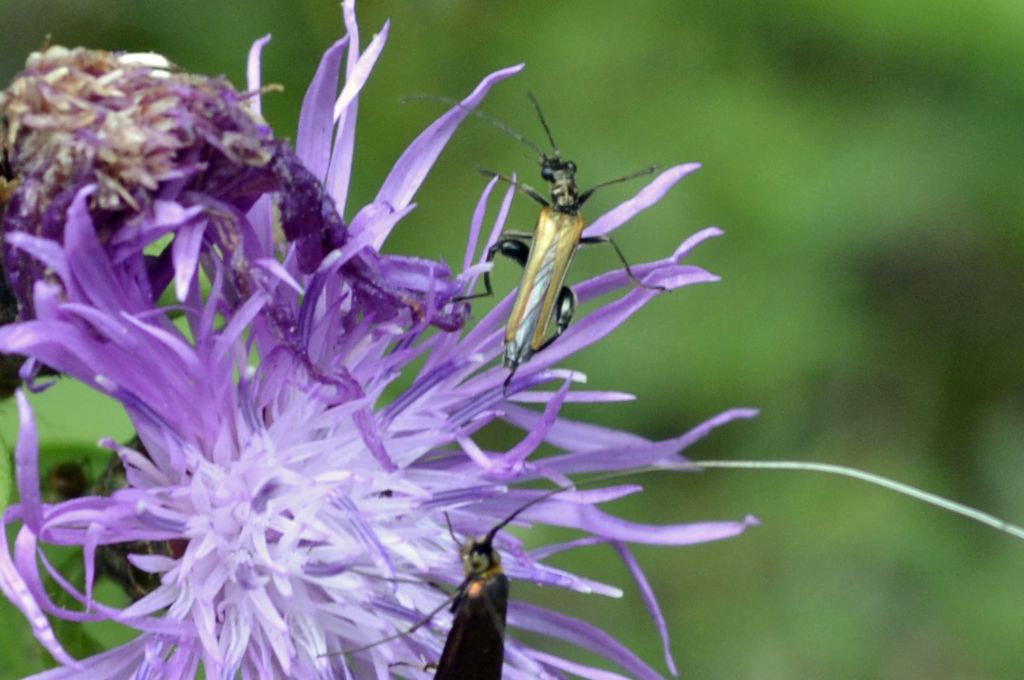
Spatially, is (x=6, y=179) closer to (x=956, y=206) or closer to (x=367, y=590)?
(x=367, y=590)

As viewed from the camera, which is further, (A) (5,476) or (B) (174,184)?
(A) (5,476)

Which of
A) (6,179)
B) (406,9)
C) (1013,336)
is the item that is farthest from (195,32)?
(1013,336)

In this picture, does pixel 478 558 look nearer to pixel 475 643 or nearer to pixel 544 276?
pixel 475 643

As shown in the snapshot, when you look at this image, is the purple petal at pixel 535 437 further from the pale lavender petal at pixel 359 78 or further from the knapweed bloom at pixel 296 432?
the pale lavender petal at pixel 359 78

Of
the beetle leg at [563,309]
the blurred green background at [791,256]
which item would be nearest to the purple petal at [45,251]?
the beetle leg at [563,309]

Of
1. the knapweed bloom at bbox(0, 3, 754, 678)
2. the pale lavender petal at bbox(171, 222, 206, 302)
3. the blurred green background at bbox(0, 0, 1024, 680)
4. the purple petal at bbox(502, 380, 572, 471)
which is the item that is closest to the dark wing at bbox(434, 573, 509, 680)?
the knapweed bloom at bbox(0, 3, 754, 678)
